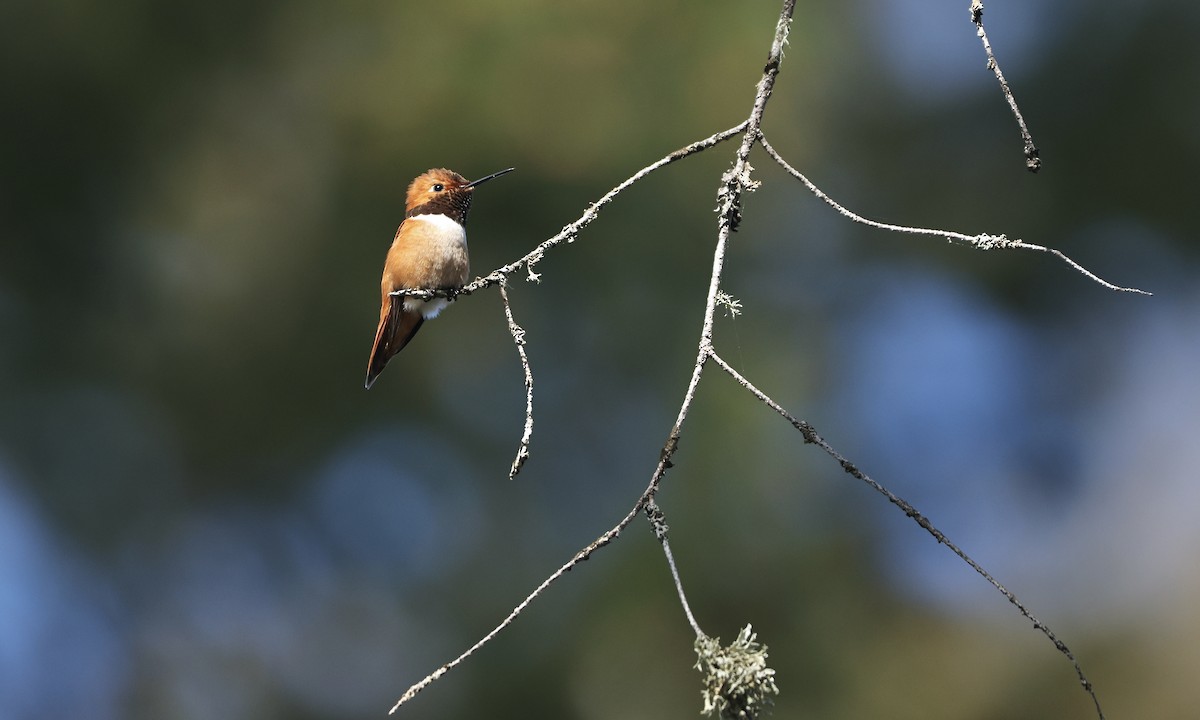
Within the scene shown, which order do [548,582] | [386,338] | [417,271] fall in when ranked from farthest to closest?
[417,271] < [386,338] < [548,582]

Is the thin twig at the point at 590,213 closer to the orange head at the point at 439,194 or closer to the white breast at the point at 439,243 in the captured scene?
the white breast at the point at 439,243

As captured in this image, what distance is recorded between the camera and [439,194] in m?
4.61

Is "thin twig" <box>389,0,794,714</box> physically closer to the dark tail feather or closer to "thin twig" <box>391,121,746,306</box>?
"thin twig" <box>391,121,746,306</box>

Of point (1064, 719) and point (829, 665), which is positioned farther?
point (829, 665)

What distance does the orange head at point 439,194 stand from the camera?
4.61m

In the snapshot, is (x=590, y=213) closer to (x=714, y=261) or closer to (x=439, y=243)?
(x=714, y=261)

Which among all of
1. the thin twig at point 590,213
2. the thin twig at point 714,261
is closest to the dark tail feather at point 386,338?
the thin twig at point 714,261

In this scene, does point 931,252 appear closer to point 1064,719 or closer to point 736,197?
point 1064,719

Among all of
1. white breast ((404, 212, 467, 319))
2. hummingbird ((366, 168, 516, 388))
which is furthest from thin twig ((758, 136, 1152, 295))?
white breast ((404, 212, 467, 319))

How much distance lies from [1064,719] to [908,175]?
5963 mm

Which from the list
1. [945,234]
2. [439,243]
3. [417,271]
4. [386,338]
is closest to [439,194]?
[439,243]

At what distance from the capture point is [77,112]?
481 inches

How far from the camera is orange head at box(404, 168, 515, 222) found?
15.1 feet

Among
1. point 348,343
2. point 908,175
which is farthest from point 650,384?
point 908,175
